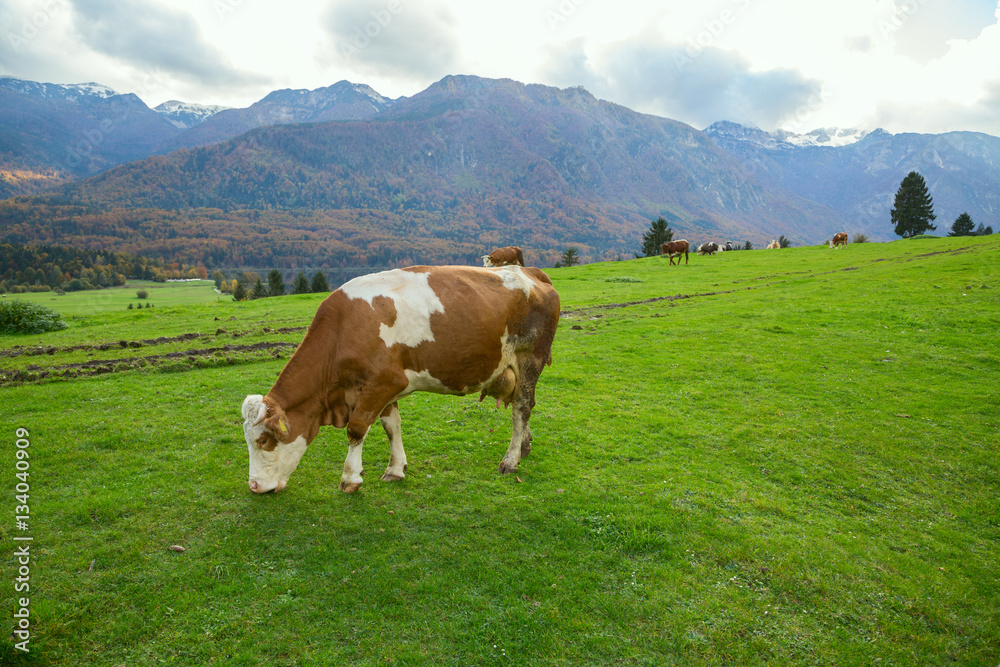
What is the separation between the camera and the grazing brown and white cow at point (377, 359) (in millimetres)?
6422

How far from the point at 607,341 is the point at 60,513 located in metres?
15.8

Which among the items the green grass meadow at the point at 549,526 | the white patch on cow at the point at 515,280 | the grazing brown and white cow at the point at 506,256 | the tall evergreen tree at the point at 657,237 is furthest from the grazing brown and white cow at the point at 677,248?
the white patch on cow at the point at 515,280

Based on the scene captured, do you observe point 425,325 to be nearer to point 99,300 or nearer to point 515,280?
point 515,280

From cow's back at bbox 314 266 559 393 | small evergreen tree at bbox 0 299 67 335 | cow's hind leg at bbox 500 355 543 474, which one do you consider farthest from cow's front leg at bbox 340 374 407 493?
small evergreen tree at bbox 0 299 67 335

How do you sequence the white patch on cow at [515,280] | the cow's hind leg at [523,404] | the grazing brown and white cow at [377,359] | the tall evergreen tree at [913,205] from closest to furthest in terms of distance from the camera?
the grazing brown and white cow at [377,359]
the white patch on cow at [515,280]
the cow's hind leg at [523,404]
the tall evergreen tree at [913,205]

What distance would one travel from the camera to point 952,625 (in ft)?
15.4

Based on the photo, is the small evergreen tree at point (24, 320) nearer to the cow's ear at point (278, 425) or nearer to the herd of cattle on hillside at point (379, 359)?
the herd of cattle on hillside at point (379, 359)

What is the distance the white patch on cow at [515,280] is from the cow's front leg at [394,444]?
276 centimetres

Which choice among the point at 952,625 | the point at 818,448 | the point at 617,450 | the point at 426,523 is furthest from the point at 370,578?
the point at 818,448

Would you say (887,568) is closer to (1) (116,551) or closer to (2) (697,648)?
(2) (697,648)

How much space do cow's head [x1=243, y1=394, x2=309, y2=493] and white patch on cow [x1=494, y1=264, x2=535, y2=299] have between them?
3949 mm

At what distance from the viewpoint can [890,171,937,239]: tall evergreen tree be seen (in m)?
67.0

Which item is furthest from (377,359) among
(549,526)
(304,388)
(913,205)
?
(913,205)

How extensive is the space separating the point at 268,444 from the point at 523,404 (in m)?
4.02
